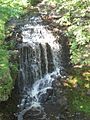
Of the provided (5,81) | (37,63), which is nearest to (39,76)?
(37,63)

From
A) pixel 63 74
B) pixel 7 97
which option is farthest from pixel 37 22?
pixel 7 97

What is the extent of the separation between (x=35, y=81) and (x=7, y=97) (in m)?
2.58

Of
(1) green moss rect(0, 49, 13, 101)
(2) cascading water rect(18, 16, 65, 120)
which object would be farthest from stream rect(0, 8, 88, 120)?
(1) green moss rect(0, 49, 13, 101)

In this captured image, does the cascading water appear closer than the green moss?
No

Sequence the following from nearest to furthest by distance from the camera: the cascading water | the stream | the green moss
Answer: the green moss, the stream, the cascading water

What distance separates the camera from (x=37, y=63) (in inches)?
549

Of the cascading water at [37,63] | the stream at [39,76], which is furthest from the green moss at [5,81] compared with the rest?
the cascading water at [37,63]

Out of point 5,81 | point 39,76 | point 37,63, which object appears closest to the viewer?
point 5,81

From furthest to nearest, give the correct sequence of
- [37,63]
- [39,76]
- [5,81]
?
1. [37,63]
2. [39,76]
3. [5,81]

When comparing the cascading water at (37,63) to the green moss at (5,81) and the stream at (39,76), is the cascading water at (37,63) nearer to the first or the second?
the stream at (39,76)

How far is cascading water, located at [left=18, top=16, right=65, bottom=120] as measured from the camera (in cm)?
1297

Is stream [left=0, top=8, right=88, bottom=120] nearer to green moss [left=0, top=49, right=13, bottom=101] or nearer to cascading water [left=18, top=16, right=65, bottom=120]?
cascading water [left=18, top=16, right=65, bottom=120]

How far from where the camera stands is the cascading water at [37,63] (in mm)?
12967

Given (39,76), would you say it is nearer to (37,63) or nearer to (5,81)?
(37,63)
